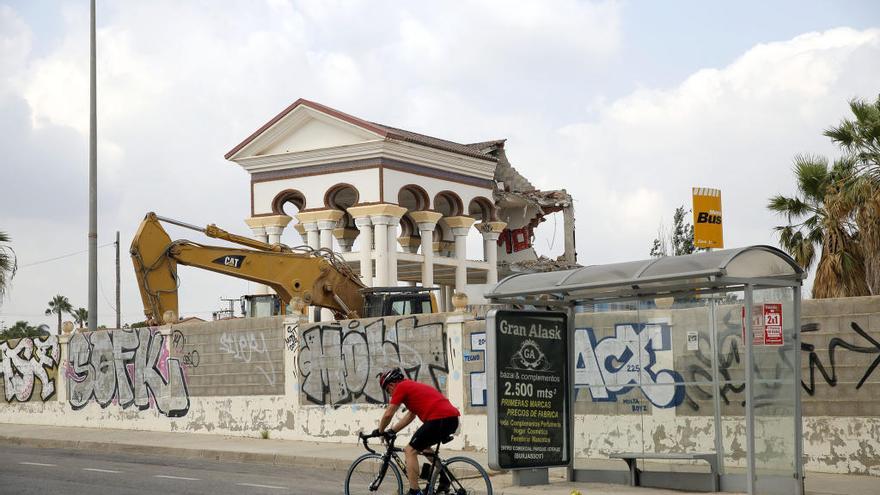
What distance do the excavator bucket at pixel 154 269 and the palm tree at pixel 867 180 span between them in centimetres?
1485

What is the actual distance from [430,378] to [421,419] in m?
8.85

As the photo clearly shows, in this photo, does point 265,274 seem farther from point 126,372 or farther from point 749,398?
point 749,398

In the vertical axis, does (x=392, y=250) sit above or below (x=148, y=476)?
above

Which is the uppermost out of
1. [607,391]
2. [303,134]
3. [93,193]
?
[303,134]

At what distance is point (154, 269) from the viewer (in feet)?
91.0

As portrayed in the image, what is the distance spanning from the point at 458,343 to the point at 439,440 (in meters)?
8.33

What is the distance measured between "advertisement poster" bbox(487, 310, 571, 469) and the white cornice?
84.9ft

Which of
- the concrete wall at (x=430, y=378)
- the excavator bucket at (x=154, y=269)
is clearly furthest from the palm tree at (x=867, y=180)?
the excavator bucket at (x=154, y=269)

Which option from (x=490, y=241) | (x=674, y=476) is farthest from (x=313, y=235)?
(x=674, y=476)

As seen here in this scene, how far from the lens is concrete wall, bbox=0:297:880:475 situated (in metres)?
15.0

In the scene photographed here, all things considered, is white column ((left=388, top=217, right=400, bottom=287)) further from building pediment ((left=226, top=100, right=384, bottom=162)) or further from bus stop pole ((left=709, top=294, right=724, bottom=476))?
bus stop pole ((left=709, top=294, right=724, bottom=476))

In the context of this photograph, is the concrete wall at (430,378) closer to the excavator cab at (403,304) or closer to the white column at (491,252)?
the excavator cab at (403,304)

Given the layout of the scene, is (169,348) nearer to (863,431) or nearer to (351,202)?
(863,431)

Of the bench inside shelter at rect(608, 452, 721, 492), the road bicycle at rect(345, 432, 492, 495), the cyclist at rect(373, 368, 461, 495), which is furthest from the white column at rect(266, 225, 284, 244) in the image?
the cyclist at rect(373, 368, 461, 495)
